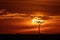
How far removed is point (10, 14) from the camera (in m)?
1.68

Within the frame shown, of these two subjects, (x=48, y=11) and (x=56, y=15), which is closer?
(x=48, y=11)

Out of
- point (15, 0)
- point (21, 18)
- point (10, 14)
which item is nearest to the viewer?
point (15, 0)
